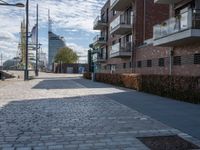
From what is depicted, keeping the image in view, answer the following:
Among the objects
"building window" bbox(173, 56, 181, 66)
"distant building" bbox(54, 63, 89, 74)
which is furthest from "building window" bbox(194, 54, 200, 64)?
"distant building" bbox(54, 63, 89, 74)

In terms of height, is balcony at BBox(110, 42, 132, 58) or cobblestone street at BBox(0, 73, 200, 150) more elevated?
balcony at BBox(110, 42, 132, 58)

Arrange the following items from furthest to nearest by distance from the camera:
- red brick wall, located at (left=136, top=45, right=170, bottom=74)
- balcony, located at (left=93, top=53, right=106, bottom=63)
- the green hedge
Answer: balcony, located at (left=93, top=53, right=106, bottom=63) < red brick wall, located at (left=136, top=45, right=170, bottom=74) < the green hedge

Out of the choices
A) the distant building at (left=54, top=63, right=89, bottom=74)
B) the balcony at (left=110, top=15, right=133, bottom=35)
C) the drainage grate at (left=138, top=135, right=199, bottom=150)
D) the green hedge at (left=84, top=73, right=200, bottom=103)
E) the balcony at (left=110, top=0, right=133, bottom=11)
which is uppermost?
the balcony at (left=110, top=0, right=133, bottom=11)

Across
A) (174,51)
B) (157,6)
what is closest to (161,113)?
(174,51)

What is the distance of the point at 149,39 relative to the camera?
35250mm

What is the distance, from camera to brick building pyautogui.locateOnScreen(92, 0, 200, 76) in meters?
22.0

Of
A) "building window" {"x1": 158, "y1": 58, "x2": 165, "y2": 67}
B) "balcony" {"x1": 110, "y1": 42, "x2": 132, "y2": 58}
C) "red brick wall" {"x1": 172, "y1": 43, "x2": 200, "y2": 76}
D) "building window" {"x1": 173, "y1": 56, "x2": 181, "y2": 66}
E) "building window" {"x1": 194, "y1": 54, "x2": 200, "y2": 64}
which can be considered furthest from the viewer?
"balcony" {"x1": 110, "y1": 42, "x2": 132, "y2": 58}

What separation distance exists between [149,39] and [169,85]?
56.1 ft

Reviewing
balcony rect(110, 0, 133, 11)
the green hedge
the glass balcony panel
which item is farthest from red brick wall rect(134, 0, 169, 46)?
the glass balcony panel

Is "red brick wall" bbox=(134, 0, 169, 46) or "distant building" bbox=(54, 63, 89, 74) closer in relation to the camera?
"red brick wall" bbox=(134, 0, 169, 46)

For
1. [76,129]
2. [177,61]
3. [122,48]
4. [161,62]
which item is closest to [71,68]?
[122,48]

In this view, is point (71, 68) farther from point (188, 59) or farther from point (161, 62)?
point (188, 59)

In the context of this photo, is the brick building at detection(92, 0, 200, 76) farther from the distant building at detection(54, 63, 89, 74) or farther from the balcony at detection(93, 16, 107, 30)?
the distant building at detection(54, 63, 89, 74)

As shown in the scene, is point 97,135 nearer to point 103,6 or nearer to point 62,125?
point 62,125
